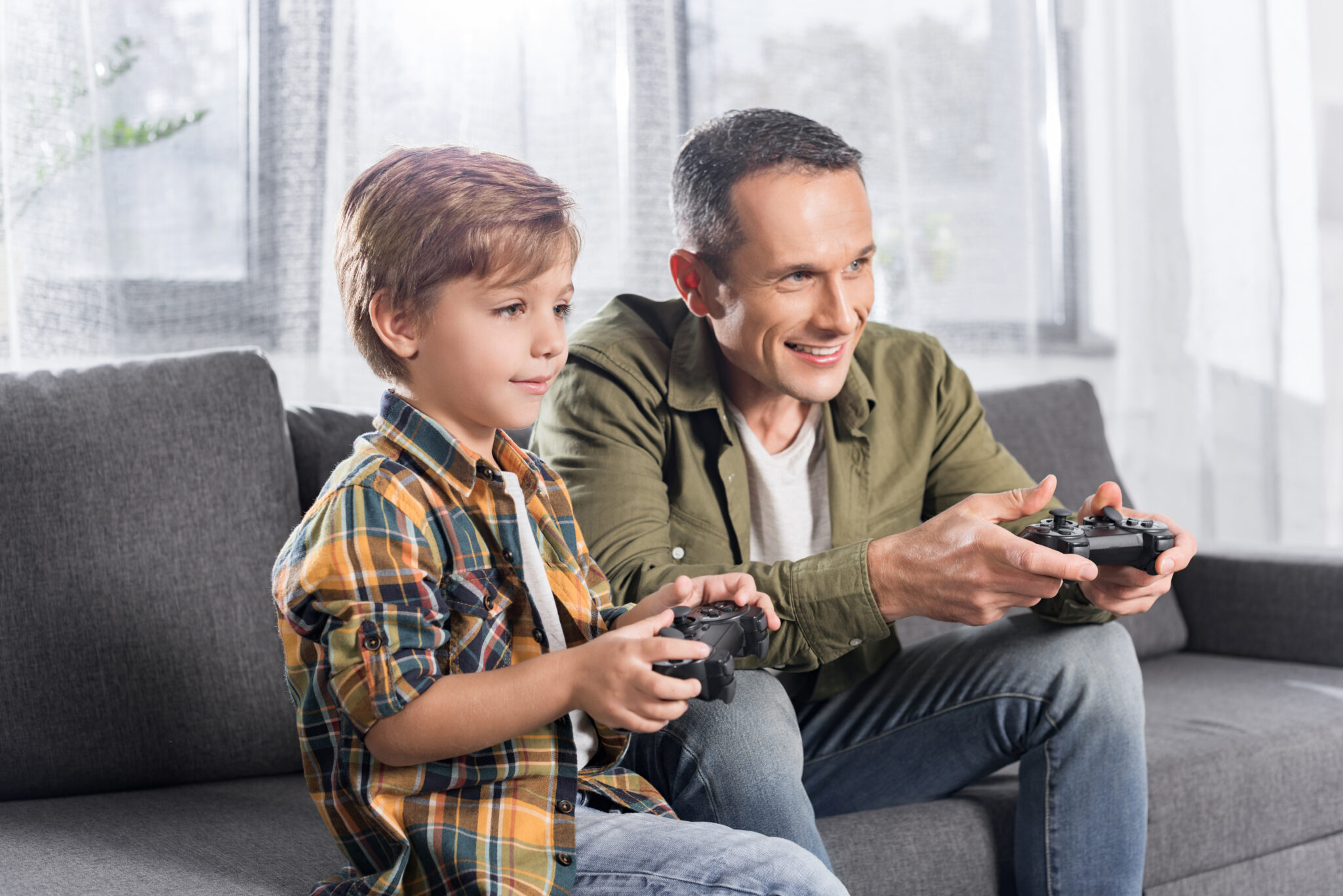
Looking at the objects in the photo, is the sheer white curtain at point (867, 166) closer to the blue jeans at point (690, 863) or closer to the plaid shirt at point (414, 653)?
the plaid shirt at point (414, 653)

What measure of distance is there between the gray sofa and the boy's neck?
1.32 feet

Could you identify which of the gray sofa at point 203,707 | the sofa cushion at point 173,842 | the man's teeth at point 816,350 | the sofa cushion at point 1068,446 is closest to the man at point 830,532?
the man's teeth at point 816,350

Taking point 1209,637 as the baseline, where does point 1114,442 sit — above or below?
above

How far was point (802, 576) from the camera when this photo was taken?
1101 mm

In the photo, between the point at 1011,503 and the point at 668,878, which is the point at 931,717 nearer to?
the point at 1011,503

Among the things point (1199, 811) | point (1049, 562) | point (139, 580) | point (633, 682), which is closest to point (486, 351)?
point (633, 682)

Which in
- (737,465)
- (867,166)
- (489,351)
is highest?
(867,166)

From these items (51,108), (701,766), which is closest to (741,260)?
(701,766)

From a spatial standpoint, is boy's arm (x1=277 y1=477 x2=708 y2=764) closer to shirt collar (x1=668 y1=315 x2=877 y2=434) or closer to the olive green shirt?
the olive green shirt

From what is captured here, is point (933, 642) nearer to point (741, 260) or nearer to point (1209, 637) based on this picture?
point (741, 260)

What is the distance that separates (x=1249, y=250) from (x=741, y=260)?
6.23 feet

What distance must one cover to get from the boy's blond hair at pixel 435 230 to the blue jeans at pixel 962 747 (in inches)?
16.2

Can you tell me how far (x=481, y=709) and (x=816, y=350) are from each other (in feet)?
1.99

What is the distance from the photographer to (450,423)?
94 centimetres
